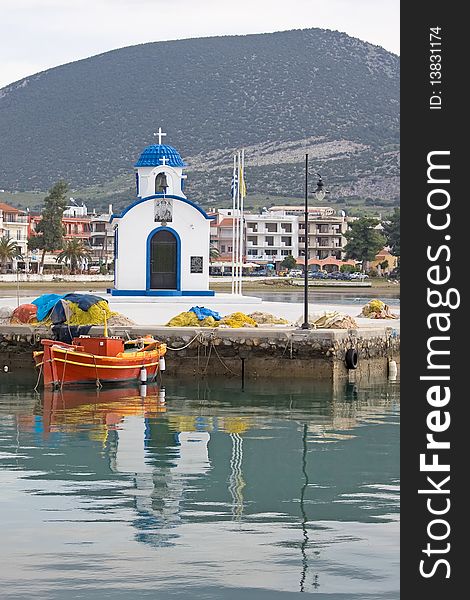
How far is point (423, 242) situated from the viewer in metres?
10.8

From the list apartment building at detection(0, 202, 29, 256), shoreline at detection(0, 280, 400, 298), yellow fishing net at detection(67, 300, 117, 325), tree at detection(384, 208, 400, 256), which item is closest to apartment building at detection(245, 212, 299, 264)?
tree at detection(384, 208, 400, 256)

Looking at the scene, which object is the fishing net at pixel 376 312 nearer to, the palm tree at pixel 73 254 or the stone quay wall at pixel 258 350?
the stone quay wall at pixel 258 350

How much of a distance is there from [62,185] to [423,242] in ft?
396

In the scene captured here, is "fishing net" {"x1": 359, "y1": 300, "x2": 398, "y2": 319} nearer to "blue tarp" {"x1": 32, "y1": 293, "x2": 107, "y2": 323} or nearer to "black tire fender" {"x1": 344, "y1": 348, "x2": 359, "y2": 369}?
"black tire fender" {"x1": 344, "y1": 348, "x2": 359, "y2": 369}

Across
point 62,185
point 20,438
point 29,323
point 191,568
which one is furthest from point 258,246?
point 191,568

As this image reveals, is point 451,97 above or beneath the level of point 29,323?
above

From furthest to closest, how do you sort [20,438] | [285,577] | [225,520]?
[20,438], [225,520], [285,577]

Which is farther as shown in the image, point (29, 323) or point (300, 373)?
point (29, 323)

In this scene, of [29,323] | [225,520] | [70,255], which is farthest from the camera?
[70,255]

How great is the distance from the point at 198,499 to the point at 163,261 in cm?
3043

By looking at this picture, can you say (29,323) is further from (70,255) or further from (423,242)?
(70,255)

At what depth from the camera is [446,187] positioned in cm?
1083

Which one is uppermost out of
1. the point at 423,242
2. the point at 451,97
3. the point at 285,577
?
the point at 451,97

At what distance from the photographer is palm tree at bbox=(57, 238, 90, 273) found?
128 m
